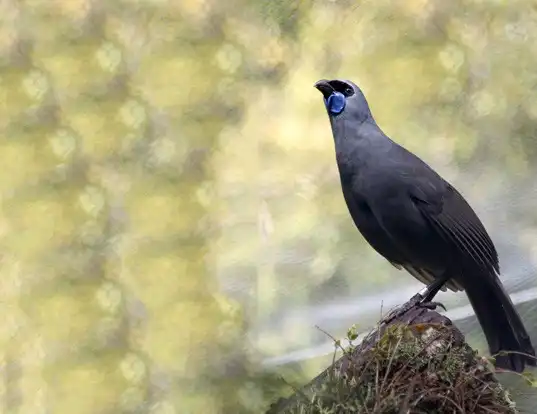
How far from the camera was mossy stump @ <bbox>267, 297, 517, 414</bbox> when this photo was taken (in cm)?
108

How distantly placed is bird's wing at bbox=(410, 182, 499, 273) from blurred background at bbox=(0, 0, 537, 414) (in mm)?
278

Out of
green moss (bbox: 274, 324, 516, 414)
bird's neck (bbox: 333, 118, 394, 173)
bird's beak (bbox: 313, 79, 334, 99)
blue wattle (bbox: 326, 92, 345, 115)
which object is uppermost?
bird's beak (bbox: 313, 79, 334, 99)

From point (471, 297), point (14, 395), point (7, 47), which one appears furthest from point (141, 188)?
point (471, 297)

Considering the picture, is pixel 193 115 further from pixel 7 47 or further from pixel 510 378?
pixel 510 378

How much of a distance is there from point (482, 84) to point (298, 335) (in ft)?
2.68

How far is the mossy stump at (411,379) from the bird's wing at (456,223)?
220 mm

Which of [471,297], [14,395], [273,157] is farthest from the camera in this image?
[273,157]

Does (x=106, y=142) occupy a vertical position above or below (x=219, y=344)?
above

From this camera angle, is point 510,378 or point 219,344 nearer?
point 510,378

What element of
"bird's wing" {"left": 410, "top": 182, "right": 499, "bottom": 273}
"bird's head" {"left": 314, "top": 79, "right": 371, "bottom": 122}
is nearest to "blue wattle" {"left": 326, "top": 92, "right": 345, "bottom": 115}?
"bird's head" {"left": 314, "top": 79, "right": 371, "bottom": 122}

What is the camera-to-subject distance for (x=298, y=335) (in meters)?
1.66

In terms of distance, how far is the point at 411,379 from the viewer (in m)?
1.10

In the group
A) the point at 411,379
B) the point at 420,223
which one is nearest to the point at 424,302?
the point at 420,223

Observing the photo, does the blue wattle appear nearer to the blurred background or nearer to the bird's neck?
the bird's neck
